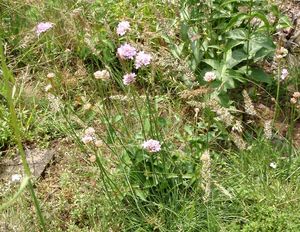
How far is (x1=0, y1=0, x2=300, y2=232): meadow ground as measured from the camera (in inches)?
82.9

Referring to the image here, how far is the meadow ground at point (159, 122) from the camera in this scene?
6.91ft

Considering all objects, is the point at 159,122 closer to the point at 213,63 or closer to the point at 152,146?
the point at 152,146

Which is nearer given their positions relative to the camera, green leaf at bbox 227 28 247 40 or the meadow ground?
the meadow ground

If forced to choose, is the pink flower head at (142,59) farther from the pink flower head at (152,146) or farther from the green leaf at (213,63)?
the green leaf at (213,63)

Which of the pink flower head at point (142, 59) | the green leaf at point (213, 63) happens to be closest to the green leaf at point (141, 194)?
the pink flower head at point (142, 59)

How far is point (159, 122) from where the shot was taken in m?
2.20

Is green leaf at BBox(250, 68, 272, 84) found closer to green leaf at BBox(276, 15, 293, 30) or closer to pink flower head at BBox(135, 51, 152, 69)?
green leaf at BBox(276, 15, 293, 30)

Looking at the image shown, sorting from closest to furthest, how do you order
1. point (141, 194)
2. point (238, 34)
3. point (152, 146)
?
point (152, 146) < point (141, 194) < point (238, 34)

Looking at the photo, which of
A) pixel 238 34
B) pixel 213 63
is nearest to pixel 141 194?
pixel 213 63

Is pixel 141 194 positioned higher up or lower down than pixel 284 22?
lower down

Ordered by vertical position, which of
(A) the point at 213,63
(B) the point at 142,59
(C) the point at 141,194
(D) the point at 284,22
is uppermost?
(B) the point at 142,59

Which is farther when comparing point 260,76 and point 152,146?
point 260,76

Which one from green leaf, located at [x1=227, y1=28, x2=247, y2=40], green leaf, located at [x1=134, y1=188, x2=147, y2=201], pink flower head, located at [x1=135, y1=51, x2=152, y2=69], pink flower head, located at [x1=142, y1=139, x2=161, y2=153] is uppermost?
pink flower head, located at [x1=135, y1=51, x2=152, y2=69]

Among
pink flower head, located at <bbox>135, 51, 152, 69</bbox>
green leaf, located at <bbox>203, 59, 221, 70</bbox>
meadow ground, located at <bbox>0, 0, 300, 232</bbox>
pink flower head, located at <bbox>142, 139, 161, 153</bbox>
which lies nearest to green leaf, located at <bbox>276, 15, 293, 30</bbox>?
meadow ground, located at <bbox>0, 0, 300, 232</bbox>
